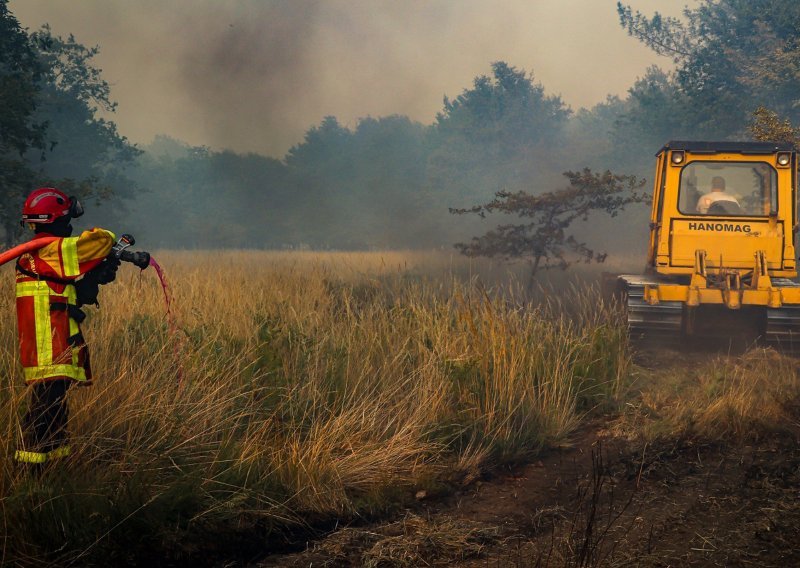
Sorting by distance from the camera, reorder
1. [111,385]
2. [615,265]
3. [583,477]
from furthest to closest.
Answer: [615,265], [583,477], [111,385]

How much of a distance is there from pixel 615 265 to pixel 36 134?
18.9 meters

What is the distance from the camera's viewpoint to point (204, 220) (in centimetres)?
5912

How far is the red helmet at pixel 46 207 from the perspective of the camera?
4.16 m

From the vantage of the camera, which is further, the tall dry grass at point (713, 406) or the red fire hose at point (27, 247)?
the tall dry grass at point (713, 406)

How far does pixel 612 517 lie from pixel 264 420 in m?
2.37

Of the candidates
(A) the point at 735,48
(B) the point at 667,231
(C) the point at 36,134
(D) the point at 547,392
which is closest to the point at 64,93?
(C) the point at 36,134

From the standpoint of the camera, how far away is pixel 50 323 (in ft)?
13.3

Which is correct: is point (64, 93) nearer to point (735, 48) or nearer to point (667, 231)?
point (735, 48)

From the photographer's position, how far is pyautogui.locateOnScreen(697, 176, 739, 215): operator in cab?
11531 mm

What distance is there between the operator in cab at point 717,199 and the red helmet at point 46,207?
9566 mm

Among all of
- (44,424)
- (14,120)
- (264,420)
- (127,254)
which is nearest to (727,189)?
(264,420)

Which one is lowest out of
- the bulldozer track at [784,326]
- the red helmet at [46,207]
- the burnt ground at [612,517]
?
the burnt ground at [612,517]

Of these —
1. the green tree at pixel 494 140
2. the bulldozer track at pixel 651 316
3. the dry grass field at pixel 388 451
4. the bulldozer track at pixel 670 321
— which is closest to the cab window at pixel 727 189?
the bulldozer track at pixel 670 321

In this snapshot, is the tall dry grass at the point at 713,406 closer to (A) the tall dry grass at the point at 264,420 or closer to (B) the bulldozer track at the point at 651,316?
(A) the tall dry grass at the point at 264,420
